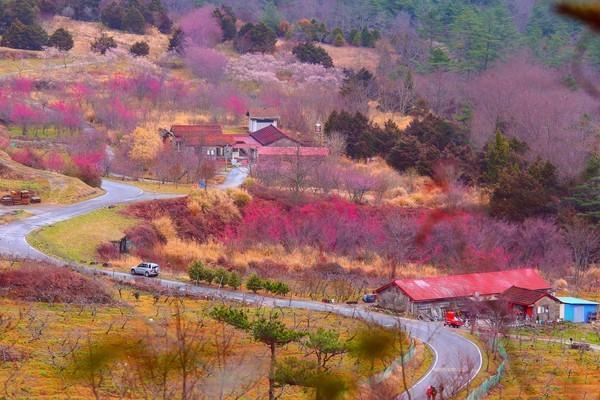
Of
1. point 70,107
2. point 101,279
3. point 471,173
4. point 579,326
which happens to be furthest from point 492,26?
point 101,279

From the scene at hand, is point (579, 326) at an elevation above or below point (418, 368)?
below

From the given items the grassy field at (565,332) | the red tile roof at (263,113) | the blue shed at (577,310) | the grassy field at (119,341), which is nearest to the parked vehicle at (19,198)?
the grassy field at (119,341)

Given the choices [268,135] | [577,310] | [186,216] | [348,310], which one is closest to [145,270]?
[348,310]

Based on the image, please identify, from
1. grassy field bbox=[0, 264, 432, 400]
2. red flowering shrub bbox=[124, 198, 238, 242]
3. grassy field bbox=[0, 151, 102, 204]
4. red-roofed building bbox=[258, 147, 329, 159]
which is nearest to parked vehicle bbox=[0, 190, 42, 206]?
grassy field bbox=[0, 151, 102, 204]

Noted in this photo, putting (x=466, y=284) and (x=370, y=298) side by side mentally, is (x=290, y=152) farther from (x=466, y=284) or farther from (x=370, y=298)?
(x=370, y=298)

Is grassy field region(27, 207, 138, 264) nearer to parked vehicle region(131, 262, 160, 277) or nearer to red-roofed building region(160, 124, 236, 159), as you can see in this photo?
parked vehicle region(131, 262, 160, 277)

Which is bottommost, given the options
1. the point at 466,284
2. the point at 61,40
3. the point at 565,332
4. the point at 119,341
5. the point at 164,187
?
the point at 164,187

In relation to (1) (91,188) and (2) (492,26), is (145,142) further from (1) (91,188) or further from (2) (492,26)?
(2) (492,26)
